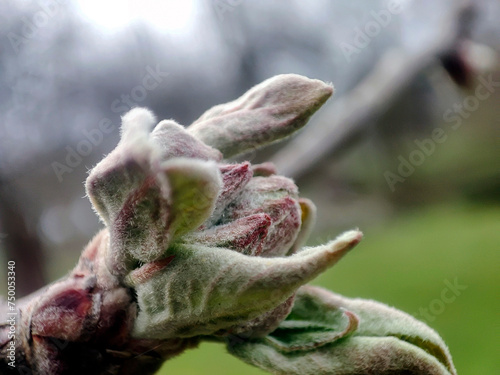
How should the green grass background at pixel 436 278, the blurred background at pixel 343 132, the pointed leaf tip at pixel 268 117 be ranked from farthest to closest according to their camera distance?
the green grass background at pixel 436 278 < the blurred background at pixel 343 132 < the pointed leaf tip at pixel 268 117

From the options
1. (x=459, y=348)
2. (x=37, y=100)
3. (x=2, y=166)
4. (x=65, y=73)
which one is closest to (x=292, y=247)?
(x=2, y=166)

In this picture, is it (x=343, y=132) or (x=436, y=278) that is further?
(x=436, y=278)

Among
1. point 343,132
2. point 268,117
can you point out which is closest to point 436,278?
point 343,132

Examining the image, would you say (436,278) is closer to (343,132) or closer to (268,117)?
(343,132)

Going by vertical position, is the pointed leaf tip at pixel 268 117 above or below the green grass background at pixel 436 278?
above

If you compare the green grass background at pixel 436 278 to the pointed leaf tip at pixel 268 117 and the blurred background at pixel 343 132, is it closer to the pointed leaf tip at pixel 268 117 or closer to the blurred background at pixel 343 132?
the blurred background at pixel 343 132

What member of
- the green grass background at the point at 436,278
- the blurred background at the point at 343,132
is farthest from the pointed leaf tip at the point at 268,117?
the green grass background at the point at 436,278

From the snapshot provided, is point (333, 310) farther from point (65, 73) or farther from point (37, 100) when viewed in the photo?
point (65, 73)
